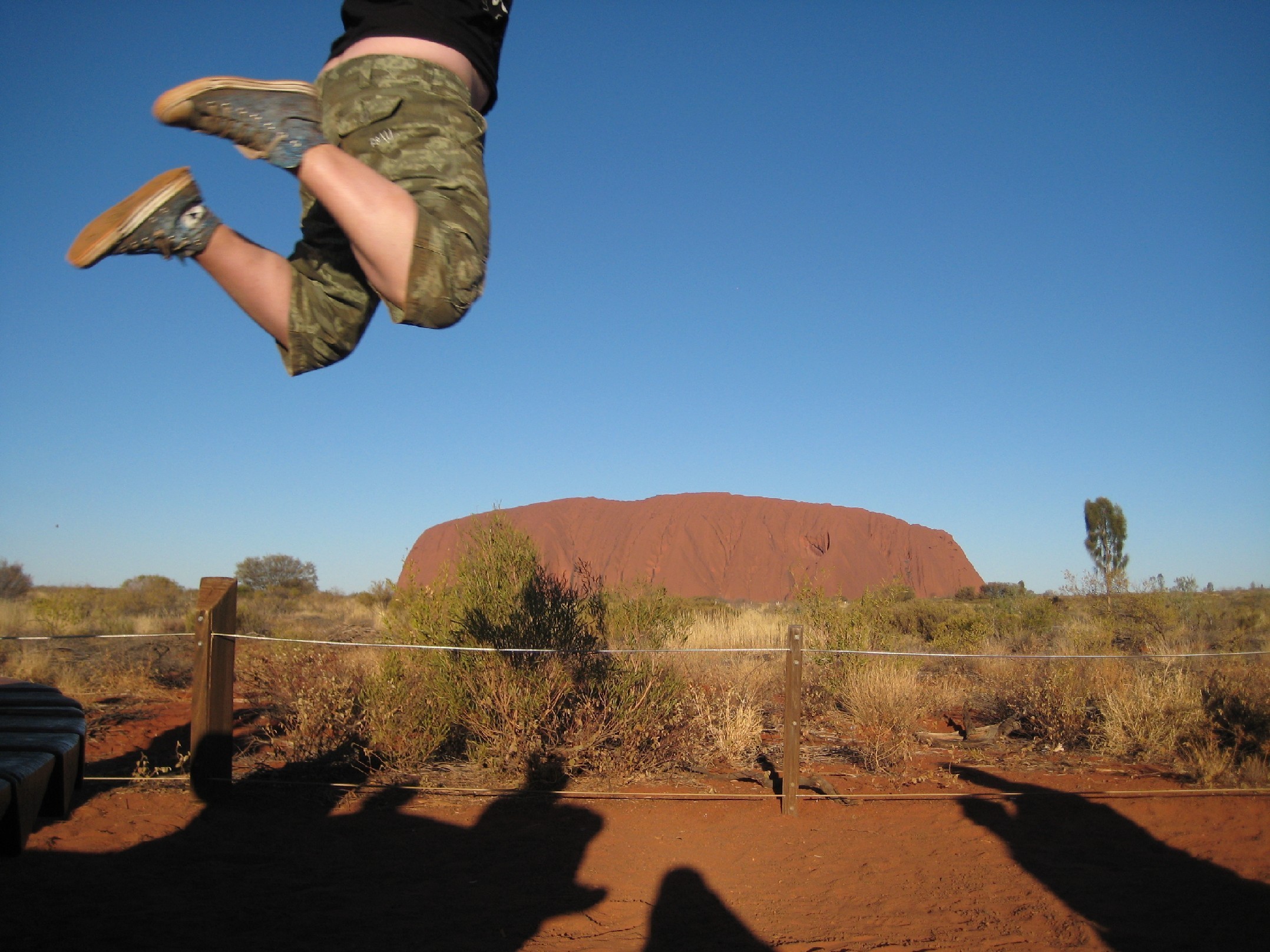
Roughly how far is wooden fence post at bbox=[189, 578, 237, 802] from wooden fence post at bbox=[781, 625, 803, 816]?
11.8 ft

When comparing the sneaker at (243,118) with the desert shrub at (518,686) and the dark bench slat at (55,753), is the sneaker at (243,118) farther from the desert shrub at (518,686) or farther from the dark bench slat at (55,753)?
the desert shrub at (518,686)

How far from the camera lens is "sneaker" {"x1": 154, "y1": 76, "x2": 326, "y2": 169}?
1.28m

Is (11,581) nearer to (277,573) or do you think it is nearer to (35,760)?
(277,573)

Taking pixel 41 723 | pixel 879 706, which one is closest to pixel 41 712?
pixel 41 723

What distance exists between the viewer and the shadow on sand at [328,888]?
360cm

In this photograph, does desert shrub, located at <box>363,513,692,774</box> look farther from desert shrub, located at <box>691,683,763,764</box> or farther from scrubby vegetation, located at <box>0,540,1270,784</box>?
desert shrub, located at <box>691,683,763,764</box>

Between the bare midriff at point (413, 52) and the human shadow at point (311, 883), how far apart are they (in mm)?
3297

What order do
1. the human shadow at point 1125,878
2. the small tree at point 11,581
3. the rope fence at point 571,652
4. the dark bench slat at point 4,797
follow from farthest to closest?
1. the small tree at point 11,581
2. the rope fence at point 571,652
3. the human shadow at point 1125,878
4. the dark bench slat at point 4,797

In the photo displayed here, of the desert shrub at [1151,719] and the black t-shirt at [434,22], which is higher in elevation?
the black t-shirt at [434,22]

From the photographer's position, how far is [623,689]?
6867 millimetres

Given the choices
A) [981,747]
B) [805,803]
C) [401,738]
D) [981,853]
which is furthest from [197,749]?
[981,747]

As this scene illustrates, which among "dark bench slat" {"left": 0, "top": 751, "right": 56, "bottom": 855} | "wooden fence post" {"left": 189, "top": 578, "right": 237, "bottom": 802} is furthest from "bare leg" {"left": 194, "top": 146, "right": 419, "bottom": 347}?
"wooden fence post" {"left": 189, "top": 578, "right": 237, "bottom": 802}

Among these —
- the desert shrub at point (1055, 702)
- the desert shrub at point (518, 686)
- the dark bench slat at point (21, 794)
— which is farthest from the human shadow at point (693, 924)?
the desert shrub at point (1055, 702)

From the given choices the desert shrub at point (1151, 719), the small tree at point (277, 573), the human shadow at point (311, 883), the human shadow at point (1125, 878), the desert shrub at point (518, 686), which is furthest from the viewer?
the small tree at point (277, 573)
